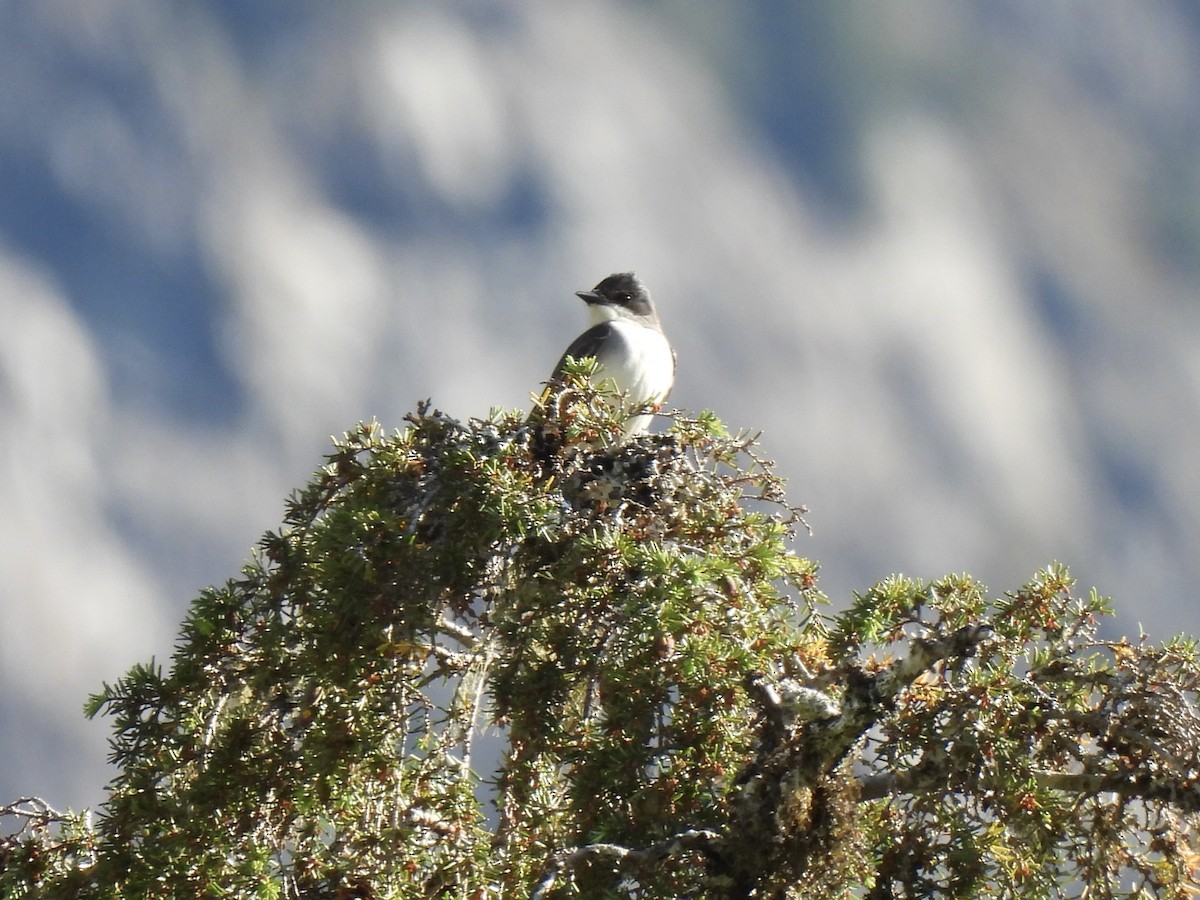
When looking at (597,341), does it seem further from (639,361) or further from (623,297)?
(623,297)

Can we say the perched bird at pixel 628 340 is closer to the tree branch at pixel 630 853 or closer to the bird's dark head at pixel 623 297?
the bird's dark head at pixel 623 297

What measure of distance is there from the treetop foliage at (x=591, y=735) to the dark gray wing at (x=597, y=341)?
3862mm

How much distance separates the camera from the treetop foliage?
2402 millimetres

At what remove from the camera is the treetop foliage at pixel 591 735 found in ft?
7.88

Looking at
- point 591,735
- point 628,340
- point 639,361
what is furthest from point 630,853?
point 628,340

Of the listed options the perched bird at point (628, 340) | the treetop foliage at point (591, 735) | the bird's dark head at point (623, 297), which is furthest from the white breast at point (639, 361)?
the treetop foliage at point (591, 735)

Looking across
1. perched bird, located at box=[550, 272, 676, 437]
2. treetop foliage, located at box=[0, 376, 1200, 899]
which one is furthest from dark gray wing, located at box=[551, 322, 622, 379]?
treetop foliage, located at box=[0, 376, 1200, 899]

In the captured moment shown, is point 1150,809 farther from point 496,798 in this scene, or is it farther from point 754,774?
point 496,798

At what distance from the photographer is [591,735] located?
102 inches

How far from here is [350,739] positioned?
8.09 ft

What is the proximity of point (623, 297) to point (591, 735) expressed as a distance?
5.26 metres

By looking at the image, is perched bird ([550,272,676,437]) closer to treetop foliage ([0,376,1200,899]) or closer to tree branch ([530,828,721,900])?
treetop foliage ([0,376,1200,899])

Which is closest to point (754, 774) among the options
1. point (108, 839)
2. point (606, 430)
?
point (606, 430)

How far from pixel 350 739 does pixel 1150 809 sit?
5.52ft
